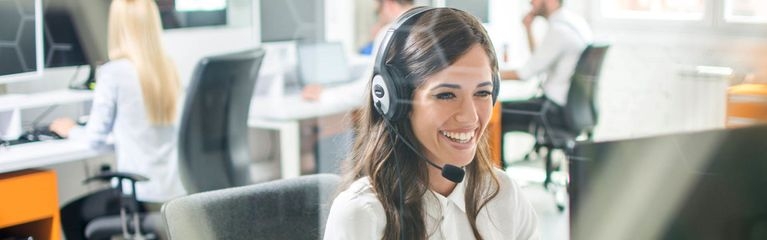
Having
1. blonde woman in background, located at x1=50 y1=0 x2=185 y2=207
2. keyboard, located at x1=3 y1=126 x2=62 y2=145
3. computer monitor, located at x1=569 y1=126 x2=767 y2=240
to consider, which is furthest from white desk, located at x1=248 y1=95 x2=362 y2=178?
computer monitor, located at x1=569 y1=126 x2=767 y2=240

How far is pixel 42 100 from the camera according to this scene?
2.31 m

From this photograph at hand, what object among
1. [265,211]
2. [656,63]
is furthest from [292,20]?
[265,211]

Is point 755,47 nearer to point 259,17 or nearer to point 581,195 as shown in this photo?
point 581,195

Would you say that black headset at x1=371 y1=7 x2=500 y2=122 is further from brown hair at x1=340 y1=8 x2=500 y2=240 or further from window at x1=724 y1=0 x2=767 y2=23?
window at x1=724 y1=0 x2=767 y2=23

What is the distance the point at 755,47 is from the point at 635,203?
2.58ft

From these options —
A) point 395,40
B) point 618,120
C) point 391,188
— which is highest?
point 395,40

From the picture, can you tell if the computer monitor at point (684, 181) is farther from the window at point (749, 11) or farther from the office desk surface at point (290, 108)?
the office desk surface at point (290, 108)

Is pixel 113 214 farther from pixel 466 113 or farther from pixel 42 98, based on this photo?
pixel 466 113

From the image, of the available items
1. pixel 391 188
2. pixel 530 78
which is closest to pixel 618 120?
pixel 530 78

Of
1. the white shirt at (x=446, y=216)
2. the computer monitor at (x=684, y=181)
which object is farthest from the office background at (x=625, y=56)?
the computer monitor at (x=684, y=181)

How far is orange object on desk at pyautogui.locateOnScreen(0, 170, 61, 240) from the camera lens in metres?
2.17

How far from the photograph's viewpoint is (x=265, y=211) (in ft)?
4.10

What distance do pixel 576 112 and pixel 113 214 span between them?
1.27 meters

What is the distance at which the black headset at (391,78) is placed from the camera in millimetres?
998
